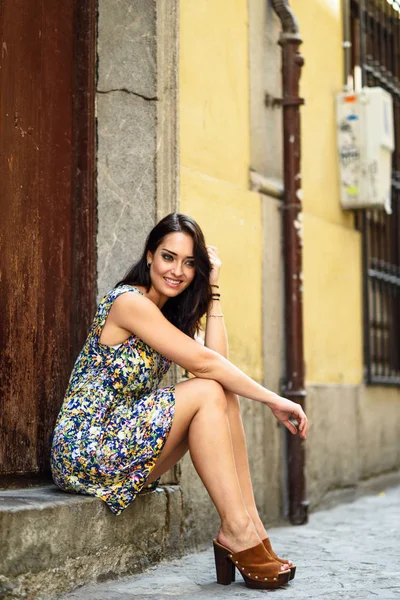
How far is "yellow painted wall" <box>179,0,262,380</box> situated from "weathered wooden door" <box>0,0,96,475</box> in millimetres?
587

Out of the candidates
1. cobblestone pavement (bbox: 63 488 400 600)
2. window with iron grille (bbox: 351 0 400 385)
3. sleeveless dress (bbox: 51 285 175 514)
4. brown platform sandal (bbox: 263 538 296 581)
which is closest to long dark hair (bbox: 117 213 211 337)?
sleeveless dress (bbox: 51 285 175 514)

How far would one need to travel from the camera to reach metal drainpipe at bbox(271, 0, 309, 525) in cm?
575

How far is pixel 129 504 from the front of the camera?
398 centimetres

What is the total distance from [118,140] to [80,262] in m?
0.58

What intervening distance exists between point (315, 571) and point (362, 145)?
133 inches

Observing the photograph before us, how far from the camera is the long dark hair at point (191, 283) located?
160 inches

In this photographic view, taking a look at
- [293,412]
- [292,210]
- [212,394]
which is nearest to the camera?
[212,394]

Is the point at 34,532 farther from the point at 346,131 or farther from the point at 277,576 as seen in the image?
the point at 346,131

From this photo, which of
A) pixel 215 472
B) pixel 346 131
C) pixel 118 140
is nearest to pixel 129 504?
pixel 215 472

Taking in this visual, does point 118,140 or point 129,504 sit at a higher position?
point 118,140

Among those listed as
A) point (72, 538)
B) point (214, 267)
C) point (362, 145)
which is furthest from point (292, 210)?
point (72, 538)

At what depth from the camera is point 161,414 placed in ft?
12.5

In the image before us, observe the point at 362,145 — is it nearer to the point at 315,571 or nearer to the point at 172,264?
the point at 172,264

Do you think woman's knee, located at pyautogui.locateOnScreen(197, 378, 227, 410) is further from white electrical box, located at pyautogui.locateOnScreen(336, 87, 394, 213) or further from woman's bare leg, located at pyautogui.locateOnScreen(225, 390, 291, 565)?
white electrical box, located at pyautogui.locateOnScreen(336, 87, 394, 213)
